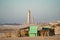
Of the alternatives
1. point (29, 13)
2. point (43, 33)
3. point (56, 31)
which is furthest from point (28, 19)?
point (43, 33)

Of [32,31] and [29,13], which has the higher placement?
[29,13]

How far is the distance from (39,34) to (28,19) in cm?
760

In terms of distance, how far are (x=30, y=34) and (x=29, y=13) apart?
8.29 m

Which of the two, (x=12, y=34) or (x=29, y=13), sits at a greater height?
(x=29, y=13)

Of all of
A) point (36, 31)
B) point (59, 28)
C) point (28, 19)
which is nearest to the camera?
point (36, 31)

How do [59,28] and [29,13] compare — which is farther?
[29,13]

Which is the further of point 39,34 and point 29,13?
point 29,13

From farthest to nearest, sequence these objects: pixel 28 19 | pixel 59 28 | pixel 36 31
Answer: pixel 28 19 → pixel 59 28 → pixel 36 31

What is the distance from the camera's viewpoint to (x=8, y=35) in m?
8.64

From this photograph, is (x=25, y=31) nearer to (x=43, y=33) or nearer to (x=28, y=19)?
(x=43, y=33)

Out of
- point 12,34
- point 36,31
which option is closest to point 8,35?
point 12,34

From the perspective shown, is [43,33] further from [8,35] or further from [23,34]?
[8,35]

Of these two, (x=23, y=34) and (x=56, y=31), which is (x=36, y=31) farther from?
(x=56, y=31)

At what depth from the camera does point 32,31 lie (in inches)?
341
